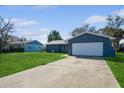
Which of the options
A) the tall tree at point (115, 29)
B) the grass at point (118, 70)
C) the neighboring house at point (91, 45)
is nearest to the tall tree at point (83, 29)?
the tall tree at point (115, 29)

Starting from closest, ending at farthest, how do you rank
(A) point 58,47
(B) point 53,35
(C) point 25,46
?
(A) point 58,47 → (C) point 25,46 → (B) point 53,35

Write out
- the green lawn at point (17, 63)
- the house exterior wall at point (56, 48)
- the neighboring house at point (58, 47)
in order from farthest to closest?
1. the house exterior wall at point (56, 48)
2. the neighboring house at point (58, 47)
3. the green lawn at point (17, 63)

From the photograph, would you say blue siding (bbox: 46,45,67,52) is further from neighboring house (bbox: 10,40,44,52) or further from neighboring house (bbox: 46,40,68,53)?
neighboring house (bbox: 10,40,44,52)

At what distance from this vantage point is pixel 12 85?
8.17 meters

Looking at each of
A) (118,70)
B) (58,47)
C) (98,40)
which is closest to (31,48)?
(58,47)

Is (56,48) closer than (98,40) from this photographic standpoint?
No

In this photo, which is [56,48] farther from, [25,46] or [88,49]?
[88,49]

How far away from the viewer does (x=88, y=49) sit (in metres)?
26.5

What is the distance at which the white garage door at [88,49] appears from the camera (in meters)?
25.6

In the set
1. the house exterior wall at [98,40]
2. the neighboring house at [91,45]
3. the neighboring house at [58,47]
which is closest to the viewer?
→ the house exterior wall at [98,40]

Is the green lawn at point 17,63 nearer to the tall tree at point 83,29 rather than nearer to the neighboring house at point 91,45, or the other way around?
the neighboring house at point 91,45
